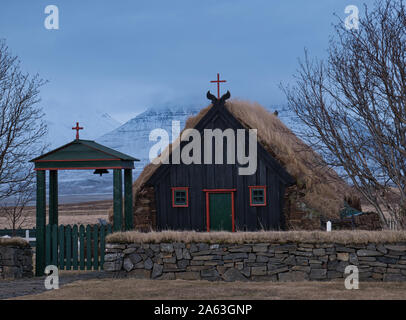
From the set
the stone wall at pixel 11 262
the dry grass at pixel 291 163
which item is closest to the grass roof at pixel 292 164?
the dry grass at pixel 291 163

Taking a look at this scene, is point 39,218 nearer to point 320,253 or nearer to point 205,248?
point 205,248

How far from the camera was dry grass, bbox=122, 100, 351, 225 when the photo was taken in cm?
2180

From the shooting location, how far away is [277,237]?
14477 millimetres

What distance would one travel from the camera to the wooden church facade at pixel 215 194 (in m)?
21.5

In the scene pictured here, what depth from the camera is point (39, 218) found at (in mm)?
17078

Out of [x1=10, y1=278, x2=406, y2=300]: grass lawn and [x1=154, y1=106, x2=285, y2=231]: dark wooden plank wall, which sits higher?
[x1=154, y1=106, x2=285, y2=231]: dark wooden plank wall

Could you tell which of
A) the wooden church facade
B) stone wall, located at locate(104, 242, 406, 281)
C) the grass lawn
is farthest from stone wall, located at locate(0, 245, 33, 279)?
the wooden church facade

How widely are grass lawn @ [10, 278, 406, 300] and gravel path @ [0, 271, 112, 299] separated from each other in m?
0.58

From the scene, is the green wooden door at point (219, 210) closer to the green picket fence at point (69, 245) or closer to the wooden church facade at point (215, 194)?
the wooden church facade at point (215, 194)

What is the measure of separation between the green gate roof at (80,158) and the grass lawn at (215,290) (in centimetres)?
387

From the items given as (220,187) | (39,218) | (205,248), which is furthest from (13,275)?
(220,187)

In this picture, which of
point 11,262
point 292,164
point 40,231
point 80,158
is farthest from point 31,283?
point 292,164

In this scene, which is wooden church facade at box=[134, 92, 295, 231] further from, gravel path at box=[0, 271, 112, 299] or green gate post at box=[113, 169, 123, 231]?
gravel path at box=[0, 271, 112, 299]

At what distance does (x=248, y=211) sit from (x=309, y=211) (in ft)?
7.69
